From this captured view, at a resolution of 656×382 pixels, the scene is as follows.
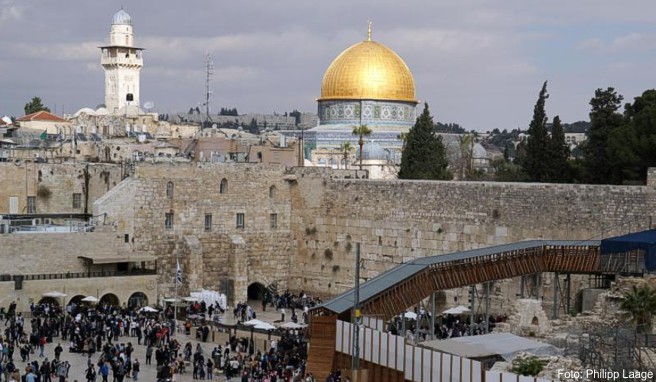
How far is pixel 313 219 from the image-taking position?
142ft

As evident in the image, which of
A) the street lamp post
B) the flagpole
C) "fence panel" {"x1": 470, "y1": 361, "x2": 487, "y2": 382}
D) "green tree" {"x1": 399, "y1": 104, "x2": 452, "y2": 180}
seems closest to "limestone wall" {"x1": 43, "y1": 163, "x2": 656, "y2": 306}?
the flagpole

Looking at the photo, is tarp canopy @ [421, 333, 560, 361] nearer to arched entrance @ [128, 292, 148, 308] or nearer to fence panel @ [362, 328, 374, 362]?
fence panel @ [362, 328, 374, 362]

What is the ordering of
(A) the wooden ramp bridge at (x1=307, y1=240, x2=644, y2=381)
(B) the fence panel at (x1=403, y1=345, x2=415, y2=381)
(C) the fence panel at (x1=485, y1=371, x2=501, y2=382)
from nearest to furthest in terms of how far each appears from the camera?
(C) the fence panel at (x1=485, y1=371, x2=501, y2=382) → (B) the fence panel at (x1=403, y1=345, x2=415, y2=381) → (A) the wooden ramp bridge at (x1=307, y1=240, x2=644, y2=381)

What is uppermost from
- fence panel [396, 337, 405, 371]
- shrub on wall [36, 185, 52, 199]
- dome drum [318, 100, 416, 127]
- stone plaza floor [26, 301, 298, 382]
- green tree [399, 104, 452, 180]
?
dome drum [318, 100, 416, 127]

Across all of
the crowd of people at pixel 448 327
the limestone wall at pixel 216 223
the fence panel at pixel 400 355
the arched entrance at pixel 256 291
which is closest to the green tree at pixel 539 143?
the crowd of people at pixel 448 327

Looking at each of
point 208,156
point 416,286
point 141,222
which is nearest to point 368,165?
point 208,156

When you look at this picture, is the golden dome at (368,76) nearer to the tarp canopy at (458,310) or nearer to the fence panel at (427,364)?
the tarp canopy at (458,310)

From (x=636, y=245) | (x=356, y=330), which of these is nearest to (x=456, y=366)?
(x=356, y=330)

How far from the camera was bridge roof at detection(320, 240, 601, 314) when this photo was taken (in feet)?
91.7

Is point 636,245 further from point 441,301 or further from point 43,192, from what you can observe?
point 43,192

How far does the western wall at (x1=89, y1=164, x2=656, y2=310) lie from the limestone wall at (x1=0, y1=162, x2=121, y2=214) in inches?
139

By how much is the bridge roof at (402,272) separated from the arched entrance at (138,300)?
10987mm

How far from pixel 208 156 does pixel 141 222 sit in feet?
28.6

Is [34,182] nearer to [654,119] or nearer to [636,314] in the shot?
[654,119]
